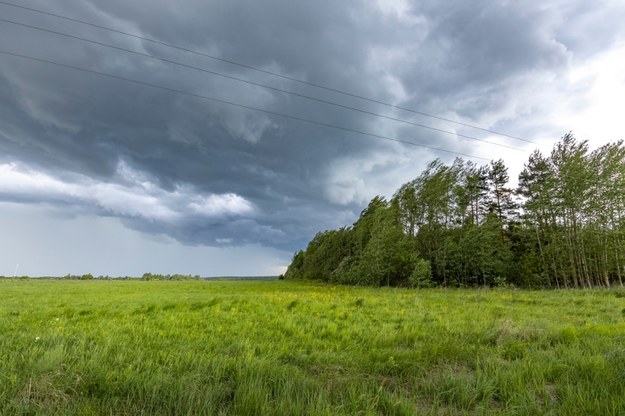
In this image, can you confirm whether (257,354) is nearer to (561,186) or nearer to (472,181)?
(561,186)

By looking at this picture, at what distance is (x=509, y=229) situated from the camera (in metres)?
47.0

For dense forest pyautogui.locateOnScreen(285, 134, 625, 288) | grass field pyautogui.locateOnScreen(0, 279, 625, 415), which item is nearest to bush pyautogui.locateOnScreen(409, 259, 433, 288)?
dense forest pyautogui.locateOnScreen(285, 134, 625, 288)

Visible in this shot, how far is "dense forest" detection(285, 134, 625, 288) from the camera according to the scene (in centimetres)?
3212

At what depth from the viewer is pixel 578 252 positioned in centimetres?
3416

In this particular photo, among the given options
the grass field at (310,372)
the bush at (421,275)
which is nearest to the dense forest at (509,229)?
the bush at (421,275)

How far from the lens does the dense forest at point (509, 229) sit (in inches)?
1265

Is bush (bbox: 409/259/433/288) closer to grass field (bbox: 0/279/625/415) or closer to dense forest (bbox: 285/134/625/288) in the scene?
dense forest (bbox: 285/134/625/288)

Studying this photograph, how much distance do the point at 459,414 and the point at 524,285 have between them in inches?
1658

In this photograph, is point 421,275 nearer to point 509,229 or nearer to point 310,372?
point 509,229

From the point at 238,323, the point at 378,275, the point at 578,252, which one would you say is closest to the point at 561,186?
the point at 578,252

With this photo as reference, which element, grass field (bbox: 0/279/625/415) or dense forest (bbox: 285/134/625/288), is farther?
dense forest (bbox: 285/134/625/288)

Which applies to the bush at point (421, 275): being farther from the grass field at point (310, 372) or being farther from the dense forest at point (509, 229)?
the grass field at point (310, 372)

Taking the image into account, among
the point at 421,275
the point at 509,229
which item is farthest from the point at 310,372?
the point at 509,229

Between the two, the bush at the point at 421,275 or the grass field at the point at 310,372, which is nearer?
the grass field at the point at 310,372
